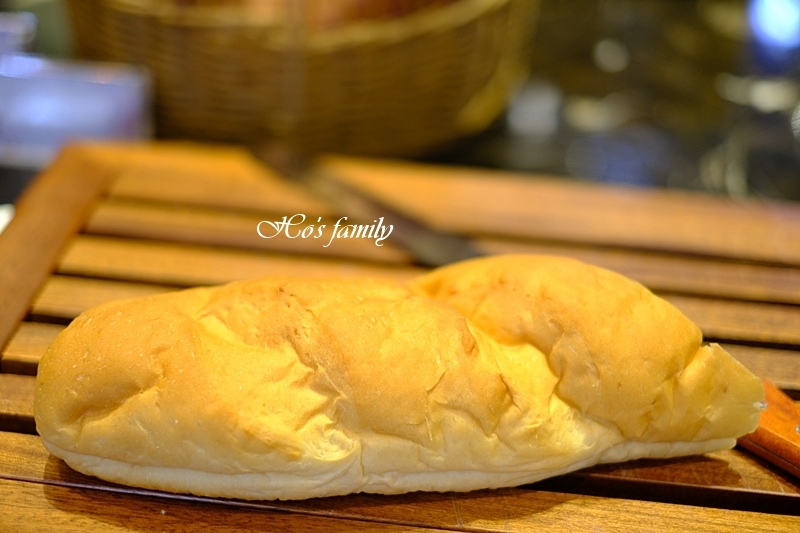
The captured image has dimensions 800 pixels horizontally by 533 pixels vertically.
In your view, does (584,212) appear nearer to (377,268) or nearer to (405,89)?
(377,268)

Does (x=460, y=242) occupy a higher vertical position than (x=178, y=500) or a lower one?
higher

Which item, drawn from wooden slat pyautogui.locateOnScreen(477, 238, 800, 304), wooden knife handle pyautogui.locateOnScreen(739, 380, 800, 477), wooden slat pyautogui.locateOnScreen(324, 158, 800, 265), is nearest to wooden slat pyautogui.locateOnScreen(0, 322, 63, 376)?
wooden slat pyautogui.locateOnScreen(324, 158, 800, 265)

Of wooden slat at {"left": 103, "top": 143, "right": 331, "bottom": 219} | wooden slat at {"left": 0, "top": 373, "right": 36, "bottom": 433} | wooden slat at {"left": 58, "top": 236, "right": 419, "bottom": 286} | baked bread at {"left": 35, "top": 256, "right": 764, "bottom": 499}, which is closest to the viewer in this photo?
baked bread at {"left": 35, "top": 256, "right": 764, "bottom": 499}

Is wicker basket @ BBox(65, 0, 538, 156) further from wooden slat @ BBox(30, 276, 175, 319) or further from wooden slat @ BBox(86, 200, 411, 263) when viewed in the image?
wooden slat @ BBox(30, 276, 175, 319)

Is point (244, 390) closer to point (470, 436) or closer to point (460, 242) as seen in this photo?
point (470, 436)

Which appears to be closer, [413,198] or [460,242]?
[460,242]

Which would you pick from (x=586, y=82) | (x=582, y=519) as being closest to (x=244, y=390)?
(x=582, y=519)
